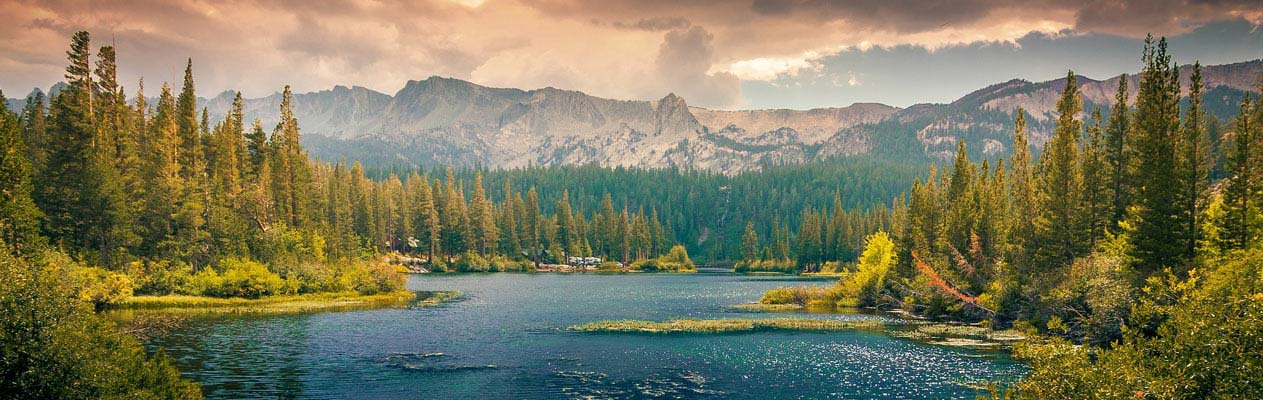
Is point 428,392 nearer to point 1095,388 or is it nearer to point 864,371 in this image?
point 864,371

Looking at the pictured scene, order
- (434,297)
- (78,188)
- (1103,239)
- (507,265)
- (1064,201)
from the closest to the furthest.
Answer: (1103,239)
(1064,201)
(78,188)
(434,297)
(507,265)

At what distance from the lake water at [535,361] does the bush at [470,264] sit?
107 m

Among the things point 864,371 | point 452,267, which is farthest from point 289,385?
point 452,267

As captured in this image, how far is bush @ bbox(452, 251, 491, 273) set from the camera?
180 meters

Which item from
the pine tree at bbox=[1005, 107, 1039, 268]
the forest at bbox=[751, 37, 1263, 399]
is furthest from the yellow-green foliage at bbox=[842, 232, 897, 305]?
the pine tree at bbox=[1005, 107, 1039, 268]

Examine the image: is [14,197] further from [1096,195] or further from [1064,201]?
[1096,195]

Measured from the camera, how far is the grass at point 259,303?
238ft

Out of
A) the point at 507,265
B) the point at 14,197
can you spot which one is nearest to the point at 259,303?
the point at 14,197

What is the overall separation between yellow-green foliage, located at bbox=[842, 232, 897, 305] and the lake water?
95.6ft

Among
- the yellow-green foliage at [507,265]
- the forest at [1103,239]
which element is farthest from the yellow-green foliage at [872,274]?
the yellow-green foliage at [507,265]

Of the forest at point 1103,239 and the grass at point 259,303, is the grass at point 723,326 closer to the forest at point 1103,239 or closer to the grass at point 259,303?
the forest at point 1103,239

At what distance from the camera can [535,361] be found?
160 ft

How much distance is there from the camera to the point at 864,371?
4603 centimetres

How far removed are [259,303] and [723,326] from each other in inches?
1944
